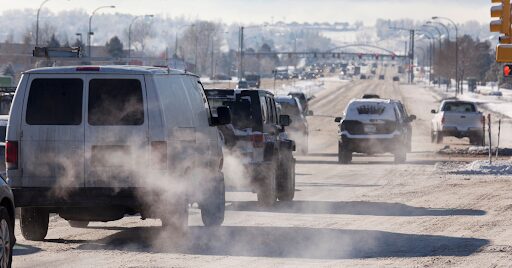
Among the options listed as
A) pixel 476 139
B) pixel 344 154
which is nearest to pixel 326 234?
pixel 344 154

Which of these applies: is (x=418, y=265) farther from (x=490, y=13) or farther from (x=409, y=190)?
(x=490, y=13)

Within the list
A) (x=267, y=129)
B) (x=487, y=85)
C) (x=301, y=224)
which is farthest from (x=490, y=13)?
(x=487, y=85)

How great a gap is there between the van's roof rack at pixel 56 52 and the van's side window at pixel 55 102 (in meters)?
10.8

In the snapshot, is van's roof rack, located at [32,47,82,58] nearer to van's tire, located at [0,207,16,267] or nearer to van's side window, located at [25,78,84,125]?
van's side window, located at [25,78,84,125]

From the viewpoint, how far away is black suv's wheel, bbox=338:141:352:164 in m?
34.3

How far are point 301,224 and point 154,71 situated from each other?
150 inches

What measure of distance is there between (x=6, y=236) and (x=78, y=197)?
289cm

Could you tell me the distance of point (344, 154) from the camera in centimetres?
3456

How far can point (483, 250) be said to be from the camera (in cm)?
1412

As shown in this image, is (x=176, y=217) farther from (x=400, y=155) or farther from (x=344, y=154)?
(x=400, y=155)

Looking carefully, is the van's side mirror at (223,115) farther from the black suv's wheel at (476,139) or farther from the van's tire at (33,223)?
the black suv's wheel at (476,139)

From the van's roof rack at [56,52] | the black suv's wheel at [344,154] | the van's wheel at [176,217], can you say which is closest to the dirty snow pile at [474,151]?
the black suv's wheel at [344,154]

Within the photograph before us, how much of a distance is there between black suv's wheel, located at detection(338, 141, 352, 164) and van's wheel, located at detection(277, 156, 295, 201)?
12.6 meters

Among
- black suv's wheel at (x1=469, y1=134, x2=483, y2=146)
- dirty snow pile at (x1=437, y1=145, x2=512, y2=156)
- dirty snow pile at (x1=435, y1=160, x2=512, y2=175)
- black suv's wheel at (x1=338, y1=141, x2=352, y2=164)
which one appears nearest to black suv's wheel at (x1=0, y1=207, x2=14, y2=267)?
dirty snow pile at (x1=435, y1=160, x2=512, y2=175)
